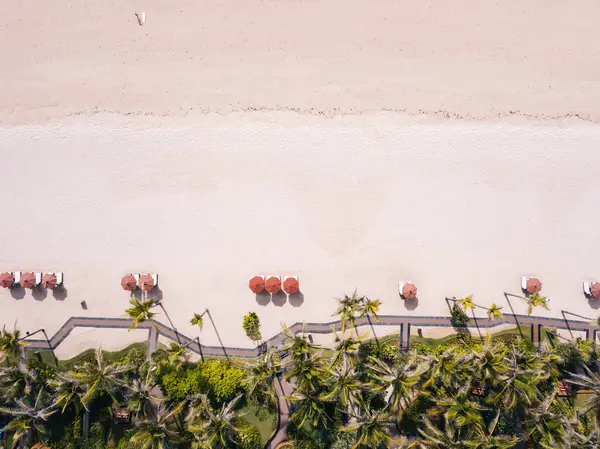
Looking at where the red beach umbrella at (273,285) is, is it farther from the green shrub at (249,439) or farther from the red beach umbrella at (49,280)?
the red beach umbrella at (49,280)

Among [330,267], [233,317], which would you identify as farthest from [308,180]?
[233,317]

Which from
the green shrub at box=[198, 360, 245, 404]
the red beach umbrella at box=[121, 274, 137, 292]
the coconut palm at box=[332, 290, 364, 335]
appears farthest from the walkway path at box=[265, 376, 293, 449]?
the red beach umbrella at box=[121, 274, 137, 292]

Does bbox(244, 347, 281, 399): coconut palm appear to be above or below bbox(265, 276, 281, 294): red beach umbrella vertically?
below

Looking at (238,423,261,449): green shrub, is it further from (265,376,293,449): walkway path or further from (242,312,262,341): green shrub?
(242,312,262,341): green shrub

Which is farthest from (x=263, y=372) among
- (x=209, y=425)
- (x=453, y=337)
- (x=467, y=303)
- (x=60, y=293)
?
(x=60, y=293)

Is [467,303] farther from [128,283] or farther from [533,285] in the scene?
[128,283]

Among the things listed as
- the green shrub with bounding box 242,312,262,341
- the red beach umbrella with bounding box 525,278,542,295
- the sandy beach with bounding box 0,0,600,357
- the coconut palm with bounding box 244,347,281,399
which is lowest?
the coconut palm with bounding box 244,347,281,399

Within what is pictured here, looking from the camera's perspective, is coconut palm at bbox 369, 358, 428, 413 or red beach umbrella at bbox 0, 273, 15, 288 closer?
coconut palm at bbox 369, 358, 428, 413
